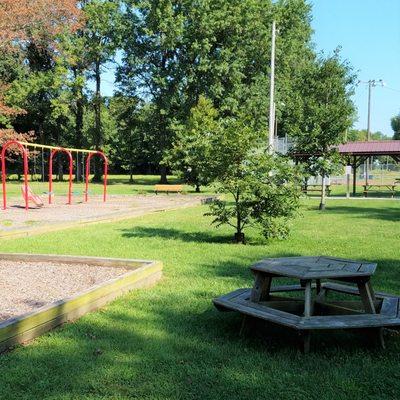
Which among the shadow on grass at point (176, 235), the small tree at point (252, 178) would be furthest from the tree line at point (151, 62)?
the small tree at point (252, 178)

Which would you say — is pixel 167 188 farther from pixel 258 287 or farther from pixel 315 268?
pixel 315 268

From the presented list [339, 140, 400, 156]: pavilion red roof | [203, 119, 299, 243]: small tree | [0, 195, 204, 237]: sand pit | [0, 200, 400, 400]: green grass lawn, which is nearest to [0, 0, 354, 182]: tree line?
[339, 140, 400, 156]: pavilion red roof

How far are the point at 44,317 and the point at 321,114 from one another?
18.1 metres

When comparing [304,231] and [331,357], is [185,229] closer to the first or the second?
[304,231]

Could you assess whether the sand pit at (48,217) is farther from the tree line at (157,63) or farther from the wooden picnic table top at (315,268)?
the tree line at (157,63)

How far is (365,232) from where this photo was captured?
497 inches

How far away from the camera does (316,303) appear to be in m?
5.23

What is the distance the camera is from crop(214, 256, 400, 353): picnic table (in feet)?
14.2

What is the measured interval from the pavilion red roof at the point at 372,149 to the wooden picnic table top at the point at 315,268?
27838mm

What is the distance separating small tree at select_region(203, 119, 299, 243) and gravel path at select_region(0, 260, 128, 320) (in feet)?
12.3

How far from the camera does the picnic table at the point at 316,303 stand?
4316 mm

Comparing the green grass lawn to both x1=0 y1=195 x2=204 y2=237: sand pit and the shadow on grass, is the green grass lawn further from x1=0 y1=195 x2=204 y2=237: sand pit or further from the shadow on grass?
x1=0 y1=195 x2=204 y2=237: sand pit

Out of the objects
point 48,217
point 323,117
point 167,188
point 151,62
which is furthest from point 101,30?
point 48,217

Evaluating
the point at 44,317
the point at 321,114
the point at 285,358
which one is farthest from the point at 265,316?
the point at 321,114
